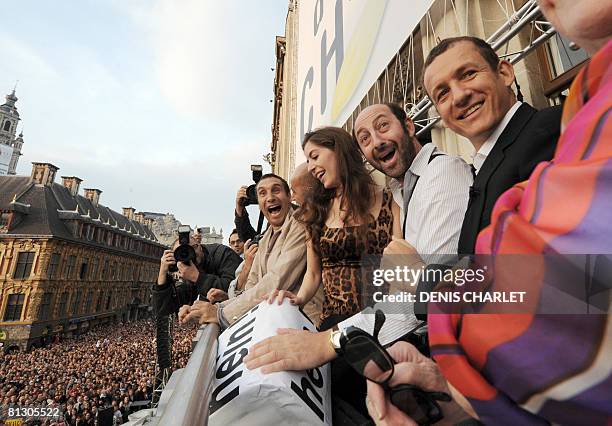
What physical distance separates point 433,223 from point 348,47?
479cm

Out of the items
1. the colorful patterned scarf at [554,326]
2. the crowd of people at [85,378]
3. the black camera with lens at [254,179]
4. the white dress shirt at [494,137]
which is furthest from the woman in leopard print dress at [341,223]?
the crowd of people at [85,378]

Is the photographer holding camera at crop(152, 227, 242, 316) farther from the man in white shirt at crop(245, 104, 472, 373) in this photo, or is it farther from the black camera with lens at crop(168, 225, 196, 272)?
the man in white shirt at crop(245, 104, 472, 373)

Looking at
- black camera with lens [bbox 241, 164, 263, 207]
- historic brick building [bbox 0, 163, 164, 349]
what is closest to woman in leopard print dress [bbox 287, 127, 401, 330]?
black camera with lens [bbox 241, 164, 263, 207]

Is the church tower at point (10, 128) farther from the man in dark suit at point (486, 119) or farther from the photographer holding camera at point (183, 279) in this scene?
the man in dark suit at point (486, 119)

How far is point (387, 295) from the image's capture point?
36.4 inches

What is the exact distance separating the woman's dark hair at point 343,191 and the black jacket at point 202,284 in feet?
5.66

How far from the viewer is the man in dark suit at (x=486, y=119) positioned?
84 centimetres

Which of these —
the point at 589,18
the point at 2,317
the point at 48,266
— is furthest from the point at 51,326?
the point at 589,18

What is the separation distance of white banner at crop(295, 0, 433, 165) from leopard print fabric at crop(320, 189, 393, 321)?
2465 mm

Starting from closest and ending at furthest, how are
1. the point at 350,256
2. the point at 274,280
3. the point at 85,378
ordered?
the point at 350,256 < the point at 274,280 < the point at 85,378

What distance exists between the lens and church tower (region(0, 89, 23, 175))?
249 feet

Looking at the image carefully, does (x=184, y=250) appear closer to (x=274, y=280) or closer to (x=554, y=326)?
(x=274, y=280)

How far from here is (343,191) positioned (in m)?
1.68

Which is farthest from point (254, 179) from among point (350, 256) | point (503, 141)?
point (503, 141)
